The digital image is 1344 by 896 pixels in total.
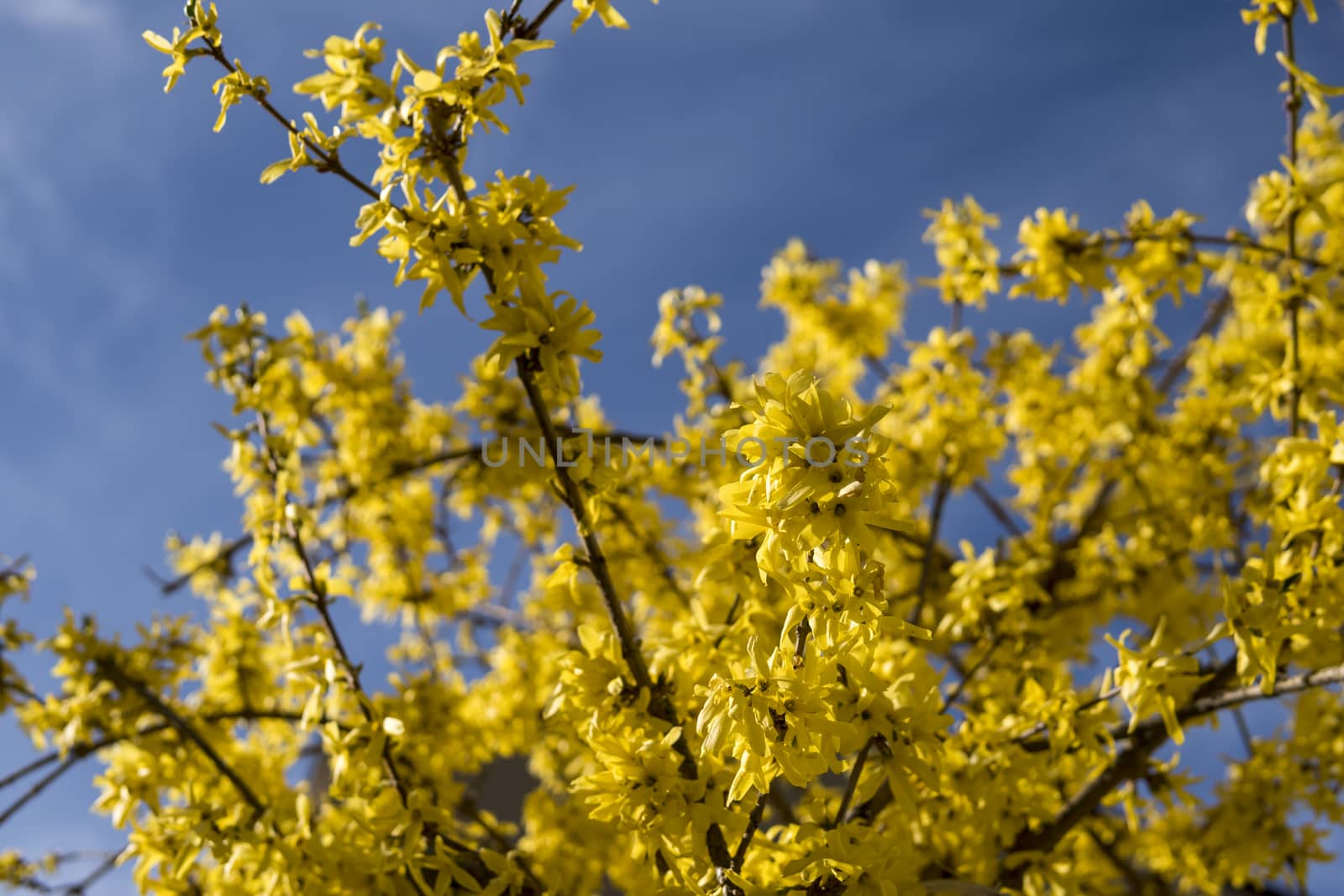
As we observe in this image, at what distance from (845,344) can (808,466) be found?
141 inches

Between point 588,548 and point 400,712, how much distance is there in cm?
165

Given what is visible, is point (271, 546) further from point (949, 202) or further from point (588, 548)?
point (949, 202)

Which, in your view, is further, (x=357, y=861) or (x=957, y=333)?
(x=957, y=333)

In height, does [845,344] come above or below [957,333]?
above

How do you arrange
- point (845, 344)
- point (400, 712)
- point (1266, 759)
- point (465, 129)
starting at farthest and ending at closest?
point (845, 344) < point (1266, 759) < point (400, 712) < point (465, 129)

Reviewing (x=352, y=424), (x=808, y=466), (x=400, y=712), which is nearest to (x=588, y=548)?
(x=808, y=466)

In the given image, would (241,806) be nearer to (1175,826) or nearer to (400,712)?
(400,712)

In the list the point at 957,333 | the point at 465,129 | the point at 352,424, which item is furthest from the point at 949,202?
the point at 352,424

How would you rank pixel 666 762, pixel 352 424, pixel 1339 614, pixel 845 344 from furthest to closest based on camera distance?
pixel 845 344, pixel 352 424, pixel 1339 614, pixel 666 762

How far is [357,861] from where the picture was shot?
1.89 meters

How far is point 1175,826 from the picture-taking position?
3.70 m

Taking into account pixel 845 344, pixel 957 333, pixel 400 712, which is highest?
pixel 845 344

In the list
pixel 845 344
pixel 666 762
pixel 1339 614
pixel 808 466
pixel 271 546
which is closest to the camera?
pixel 808 466

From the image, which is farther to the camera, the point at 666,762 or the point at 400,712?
the point at 400,712
